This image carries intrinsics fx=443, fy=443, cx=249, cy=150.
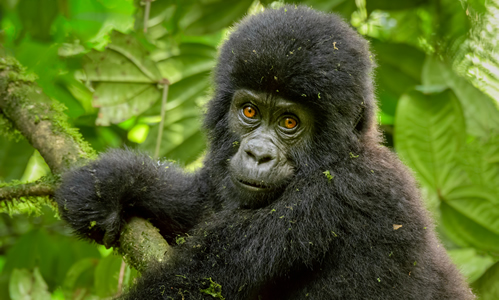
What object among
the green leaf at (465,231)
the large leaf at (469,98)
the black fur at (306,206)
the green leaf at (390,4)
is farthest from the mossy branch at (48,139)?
the green leaf at (390,4)

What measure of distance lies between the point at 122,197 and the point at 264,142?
99 cm

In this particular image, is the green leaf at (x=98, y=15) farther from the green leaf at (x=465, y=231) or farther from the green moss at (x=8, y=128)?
the green leaf at (x=465, y=231)

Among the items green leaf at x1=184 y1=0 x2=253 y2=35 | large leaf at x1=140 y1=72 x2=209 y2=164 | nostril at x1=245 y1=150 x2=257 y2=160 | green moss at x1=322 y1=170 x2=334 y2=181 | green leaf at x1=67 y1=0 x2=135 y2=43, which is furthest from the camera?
green leaf at x1=67 y1=0 x2=135 y2=43

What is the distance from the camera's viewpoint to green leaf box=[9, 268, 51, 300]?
3.89 m

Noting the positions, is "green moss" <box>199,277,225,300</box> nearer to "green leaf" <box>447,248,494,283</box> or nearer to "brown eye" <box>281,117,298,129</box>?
"brown eye" <box>281,117,298,129</box>

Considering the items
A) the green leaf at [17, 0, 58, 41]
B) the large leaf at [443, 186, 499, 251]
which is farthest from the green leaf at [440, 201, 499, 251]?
the green leaf at [17, 0, 58, 41]

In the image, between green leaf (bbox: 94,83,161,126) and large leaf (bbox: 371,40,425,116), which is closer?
green leaf (bbox: 94,83,161,126)

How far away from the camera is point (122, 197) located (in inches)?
113

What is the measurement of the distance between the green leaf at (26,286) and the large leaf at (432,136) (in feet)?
11.3

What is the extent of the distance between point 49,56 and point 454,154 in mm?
3853

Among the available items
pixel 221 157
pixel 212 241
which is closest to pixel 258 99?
pixel 221 157

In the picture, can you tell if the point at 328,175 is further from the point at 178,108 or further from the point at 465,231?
the point at 178,108

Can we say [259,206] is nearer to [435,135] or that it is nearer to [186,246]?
[186,246]

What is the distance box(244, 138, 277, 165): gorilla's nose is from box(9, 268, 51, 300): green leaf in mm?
2461
